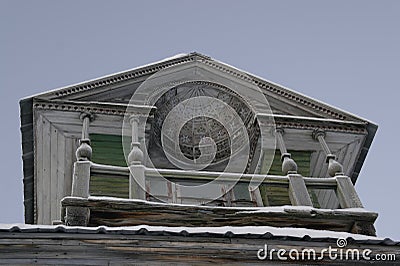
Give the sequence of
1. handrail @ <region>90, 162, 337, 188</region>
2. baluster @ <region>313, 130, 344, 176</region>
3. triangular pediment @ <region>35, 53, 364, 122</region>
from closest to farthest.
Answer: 1. handrail @ <region>90, 162, 337, 188</region>
2. baluster @ <region>313, 130, 344, 176</region>
3. triangular pediment @ <region>35, 53, 364, 122</region>

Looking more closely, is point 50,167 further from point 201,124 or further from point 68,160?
point 201,124

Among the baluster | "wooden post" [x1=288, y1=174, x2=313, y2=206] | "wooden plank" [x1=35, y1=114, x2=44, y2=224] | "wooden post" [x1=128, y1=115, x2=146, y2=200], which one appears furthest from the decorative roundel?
"wooden post" [x1=288, y1=174, x2=313, y2=206]

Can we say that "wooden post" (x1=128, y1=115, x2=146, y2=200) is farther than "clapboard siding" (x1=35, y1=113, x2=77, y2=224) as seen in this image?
No

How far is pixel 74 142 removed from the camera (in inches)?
420

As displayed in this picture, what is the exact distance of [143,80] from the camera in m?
11.7

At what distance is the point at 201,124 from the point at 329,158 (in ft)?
8.89

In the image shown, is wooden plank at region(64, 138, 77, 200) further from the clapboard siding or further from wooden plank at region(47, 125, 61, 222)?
wooden plank at region(47, 125, 61, 222)

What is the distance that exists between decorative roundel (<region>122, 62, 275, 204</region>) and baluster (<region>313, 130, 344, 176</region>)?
0.77 meters

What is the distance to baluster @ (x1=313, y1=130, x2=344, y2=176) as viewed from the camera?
931 centimetres

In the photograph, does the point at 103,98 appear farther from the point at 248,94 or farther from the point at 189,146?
the point at 248,94

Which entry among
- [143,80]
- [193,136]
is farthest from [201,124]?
[143,80]

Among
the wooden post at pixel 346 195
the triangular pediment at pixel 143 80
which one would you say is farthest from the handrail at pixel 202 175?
the triangular pediment at pixel 143 80

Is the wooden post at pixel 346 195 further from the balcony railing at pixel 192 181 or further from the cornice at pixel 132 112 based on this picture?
the cornice at pixel 132 112

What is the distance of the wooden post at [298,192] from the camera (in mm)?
8602
